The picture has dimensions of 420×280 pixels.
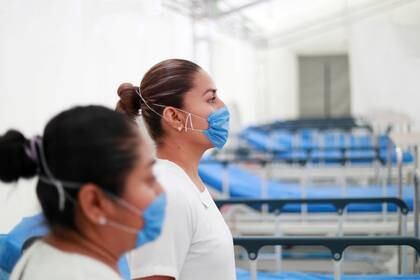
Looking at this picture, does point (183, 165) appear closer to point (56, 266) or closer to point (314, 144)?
point (56, 266)

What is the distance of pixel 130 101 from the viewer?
1624 mm

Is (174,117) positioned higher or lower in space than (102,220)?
higher

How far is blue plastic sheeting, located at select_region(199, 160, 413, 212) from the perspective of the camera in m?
3.77

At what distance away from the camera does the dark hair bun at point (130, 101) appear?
1.62m

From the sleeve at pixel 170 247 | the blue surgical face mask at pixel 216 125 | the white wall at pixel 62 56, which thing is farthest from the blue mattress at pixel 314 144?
the sleeve at pixel 170 247

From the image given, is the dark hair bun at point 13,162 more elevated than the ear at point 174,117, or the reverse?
the ear at point 174,117

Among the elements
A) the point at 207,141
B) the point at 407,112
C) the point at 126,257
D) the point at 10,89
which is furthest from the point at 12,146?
the point at 407,112

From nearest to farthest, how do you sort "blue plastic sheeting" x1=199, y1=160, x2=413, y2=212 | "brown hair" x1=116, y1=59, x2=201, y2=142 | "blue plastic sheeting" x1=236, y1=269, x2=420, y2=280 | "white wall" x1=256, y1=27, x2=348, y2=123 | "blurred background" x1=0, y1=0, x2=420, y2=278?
1. "brown hair" x1=116, y1=59, x2=201, y2=142
2. "blurred background" x1=0, y1=0, x2=420, y2=278
3. "blue plastic sheeting" x1=236, y1=269, x2=420, y2=280
4. "blue plastic sheeting" x1=199, y1=160, x2=413, y2=212
5. "white wall" x1=256, y1=27, x2=348, y2=123

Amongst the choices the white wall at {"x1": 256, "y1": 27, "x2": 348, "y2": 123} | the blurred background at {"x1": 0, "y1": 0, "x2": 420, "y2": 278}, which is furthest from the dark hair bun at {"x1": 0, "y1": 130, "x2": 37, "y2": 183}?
the white wall at {"x1": 256, "y1": 27, "x2": 348, "y2": 123}

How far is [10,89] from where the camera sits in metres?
2.08

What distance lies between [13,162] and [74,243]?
0.17 metres

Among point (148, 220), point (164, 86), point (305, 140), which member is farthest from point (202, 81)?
point (305, 140)

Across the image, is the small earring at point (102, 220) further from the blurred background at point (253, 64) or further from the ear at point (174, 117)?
the ear at point (174, 117)

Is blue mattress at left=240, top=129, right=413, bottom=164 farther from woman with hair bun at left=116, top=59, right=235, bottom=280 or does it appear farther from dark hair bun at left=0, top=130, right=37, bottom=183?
dark hair bun at left=0, top=130, right=37, bottom=183
